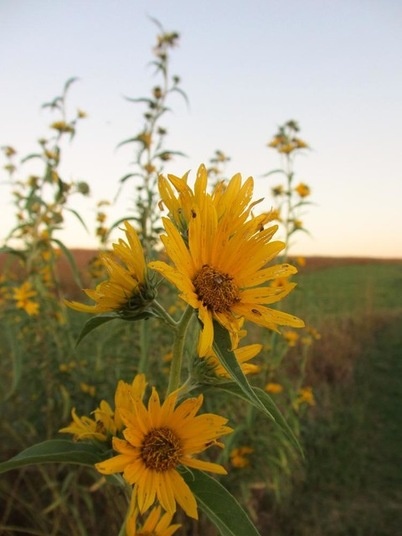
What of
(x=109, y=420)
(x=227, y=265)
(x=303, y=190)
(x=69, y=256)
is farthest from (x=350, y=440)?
(x=227, y=265)

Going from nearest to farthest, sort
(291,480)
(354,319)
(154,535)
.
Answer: (154,535), (291,480), (354,319)

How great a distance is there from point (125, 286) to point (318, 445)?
3.34m

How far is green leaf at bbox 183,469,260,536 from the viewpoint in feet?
2.34

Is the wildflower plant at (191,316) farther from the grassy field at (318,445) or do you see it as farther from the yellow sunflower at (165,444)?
the grassy field at (318,445)

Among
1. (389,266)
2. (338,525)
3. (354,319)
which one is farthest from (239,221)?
(389,266)

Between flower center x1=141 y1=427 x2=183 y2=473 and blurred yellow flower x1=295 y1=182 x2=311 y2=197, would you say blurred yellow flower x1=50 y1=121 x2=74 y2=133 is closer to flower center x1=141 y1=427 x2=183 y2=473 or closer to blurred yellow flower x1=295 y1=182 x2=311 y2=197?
blurred yellow flower x1=295 y1=182 x2=311 y2=197

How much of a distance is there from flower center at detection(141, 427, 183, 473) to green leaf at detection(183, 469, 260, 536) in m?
0.03

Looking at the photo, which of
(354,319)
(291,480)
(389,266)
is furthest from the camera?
(389,266)

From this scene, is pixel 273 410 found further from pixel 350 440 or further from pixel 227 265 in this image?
pixel 350 440

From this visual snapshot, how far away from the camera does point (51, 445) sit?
2.54 feet

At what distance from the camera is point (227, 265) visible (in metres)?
0.77

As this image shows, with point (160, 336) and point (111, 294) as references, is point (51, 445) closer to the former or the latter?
point (111, 294)

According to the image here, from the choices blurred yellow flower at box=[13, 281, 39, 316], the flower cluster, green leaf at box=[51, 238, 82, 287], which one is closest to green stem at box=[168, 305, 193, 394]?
the flower cluster

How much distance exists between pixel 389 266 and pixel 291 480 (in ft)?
55.0
